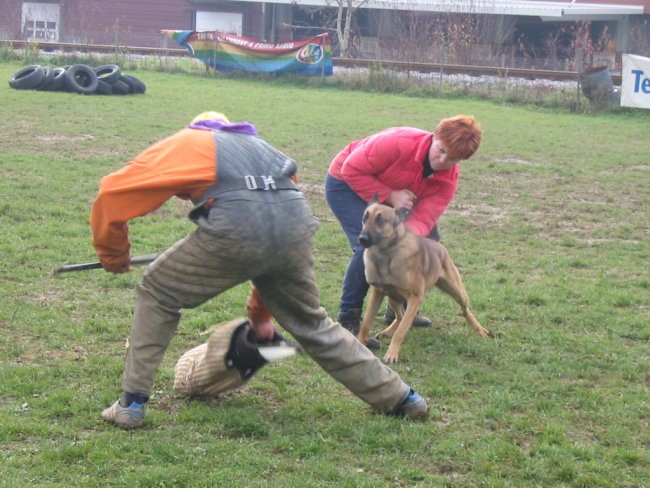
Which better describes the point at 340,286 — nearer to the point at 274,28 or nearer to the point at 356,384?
the point at 356,384

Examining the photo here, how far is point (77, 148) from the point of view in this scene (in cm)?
1323

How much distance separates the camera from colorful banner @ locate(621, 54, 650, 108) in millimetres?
22641

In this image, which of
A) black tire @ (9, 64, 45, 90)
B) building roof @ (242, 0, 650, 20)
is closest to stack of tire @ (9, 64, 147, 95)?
black tire @ (9, 64, 45, 90)

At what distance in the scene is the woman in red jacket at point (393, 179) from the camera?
19.0ft

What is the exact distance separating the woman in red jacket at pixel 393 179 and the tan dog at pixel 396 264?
0.37 ft

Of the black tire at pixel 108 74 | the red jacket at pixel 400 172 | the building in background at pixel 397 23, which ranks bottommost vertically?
the red jacket at pixel 400 172

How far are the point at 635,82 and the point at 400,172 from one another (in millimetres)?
18495

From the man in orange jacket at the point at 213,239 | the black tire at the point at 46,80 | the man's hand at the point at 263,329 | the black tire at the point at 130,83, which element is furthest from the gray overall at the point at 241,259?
the black tire at the point at 130,83

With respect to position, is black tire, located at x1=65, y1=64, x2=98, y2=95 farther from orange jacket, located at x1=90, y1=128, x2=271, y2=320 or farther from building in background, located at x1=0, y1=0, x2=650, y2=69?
orange jacket, located at x1=90, y1=128, x2=271, y2=320

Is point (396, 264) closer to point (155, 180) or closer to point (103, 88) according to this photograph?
point (155, 180)

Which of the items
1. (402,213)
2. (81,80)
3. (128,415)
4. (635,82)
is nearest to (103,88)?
(81,80)

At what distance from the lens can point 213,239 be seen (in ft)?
14.0

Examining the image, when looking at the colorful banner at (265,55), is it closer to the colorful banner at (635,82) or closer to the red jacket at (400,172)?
the colorful banner at (635,82)

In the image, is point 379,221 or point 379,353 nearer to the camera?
point 379,221
